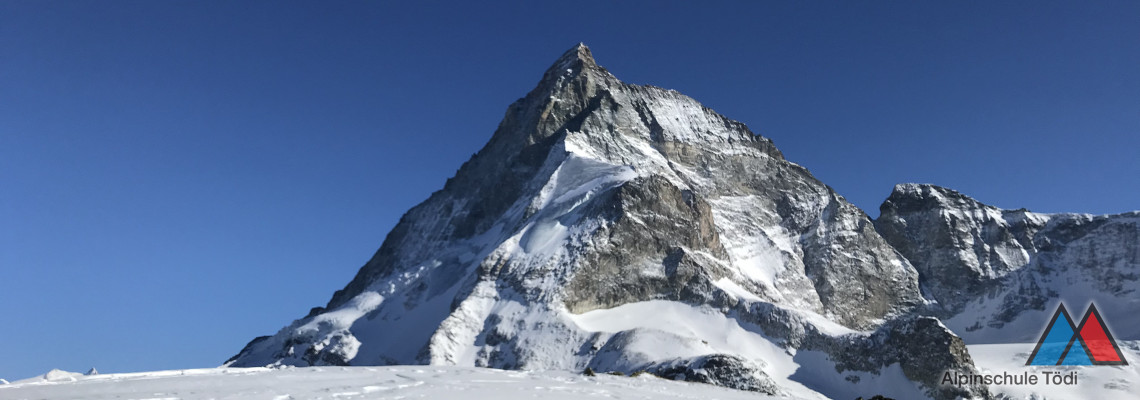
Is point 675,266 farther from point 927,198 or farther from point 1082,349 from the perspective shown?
point 927,198

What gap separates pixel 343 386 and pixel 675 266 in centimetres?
10517

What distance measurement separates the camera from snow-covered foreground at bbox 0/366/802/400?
20.7 metres

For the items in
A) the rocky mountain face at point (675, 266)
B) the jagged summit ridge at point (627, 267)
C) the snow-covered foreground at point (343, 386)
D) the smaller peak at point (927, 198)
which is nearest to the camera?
the snow-covered foreground at point (343, 386)

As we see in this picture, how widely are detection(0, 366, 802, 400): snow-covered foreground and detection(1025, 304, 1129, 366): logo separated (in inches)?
4185

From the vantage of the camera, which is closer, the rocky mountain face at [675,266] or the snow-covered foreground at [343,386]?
the snow-covered foreground at [343,386]

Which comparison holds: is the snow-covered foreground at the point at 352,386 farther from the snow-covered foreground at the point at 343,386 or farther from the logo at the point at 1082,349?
the logo at the point at 1082,349

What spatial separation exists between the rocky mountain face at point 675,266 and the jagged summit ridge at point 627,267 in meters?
0.37

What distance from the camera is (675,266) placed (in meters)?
125

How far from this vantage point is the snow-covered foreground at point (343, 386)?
67.8 feet

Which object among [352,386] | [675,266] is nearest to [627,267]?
[675,266]

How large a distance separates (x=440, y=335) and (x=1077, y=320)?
120083 mm

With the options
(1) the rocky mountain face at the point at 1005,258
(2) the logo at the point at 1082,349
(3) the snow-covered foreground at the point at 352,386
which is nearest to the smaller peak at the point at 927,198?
(1) the rocky mountain face at the point at 1005,258

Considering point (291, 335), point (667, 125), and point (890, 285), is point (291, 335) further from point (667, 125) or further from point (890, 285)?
point (890, 285)

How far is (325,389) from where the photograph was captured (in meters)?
21.9
